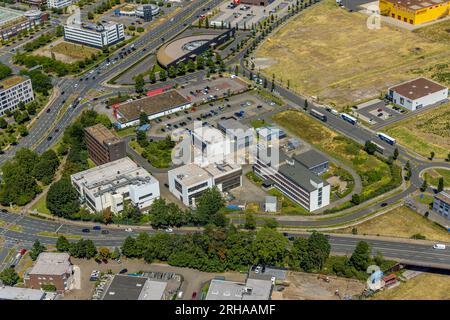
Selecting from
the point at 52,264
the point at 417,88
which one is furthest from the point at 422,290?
the point at 417,88

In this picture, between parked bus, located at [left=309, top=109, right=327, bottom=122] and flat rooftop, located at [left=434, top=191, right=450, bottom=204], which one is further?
parked bus, located at [left=309, top=109, right=327, bottom=122]

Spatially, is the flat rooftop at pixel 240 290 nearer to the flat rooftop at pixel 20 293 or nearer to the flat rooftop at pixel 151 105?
the flat rooftop at pixel 20 293

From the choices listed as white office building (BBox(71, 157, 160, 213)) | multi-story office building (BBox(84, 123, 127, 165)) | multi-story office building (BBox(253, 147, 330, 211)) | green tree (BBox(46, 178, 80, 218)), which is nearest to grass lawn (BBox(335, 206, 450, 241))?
multi-story office building (BBox(253, 147, 330, 211))

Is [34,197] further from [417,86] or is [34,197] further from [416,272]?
[417,86]

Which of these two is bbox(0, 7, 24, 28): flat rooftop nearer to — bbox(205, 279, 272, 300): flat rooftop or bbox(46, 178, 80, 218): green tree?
bbox(46, 178, 80, 218): green tree
